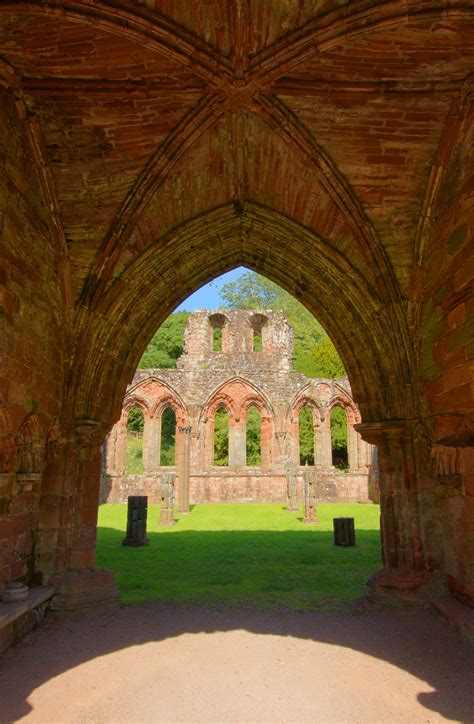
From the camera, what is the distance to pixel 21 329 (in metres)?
4.38

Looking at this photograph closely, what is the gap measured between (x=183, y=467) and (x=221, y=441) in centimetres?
806

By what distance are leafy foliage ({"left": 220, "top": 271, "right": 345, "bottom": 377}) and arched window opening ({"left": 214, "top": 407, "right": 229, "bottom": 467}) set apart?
7.58 metres

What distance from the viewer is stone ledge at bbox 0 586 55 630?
381 centimetres

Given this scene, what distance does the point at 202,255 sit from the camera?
6.35 meters

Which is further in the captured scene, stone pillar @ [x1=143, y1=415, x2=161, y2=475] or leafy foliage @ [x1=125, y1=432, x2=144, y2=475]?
leafy foliage @ [x1=125, y1=432, x2=144, y2=475]

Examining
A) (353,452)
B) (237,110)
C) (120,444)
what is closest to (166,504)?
(120,444)

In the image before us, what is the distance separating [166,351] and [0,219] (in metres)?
28.8

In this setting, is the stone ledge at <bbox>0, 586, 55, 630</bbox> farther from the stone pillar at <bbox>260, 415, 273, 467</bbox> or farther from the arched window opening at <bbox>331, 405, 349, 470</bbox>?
the arched window opening at <bbox>331, 405, 349, 470</bbox>

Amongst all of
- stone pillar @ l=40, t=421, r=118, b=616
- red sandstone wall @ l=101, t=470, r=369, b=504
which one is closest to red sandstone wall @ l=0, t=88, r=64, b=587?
stone pillar @ l=40, t=421, r=118, b=616

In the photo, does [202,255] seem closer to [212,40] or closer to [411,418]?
[212,40]

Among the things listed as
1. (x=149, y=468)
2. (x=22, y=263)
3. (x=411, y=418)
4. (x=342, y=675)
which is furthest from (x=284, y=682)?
(x=149, y=468)

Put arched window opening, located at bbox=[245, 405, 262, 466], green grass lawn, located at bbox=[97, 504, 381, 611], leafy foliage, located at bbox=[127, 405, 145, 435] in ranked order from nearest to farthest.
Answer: green grass lawn, located at bbox=[97, 504, 381, 611] → arched window opening, located at bbox=[245, 405, 262, 466] → leafy foliage, located at bbox=[127, 405, 145, 435]

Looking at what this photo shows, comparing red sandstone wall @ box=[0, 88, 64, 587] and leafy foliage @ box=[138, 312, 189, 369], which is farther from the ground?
leafy foliage @ box=[138, 312, 189, 369]

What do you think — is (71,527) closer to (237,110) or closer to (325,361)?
(237,110)
